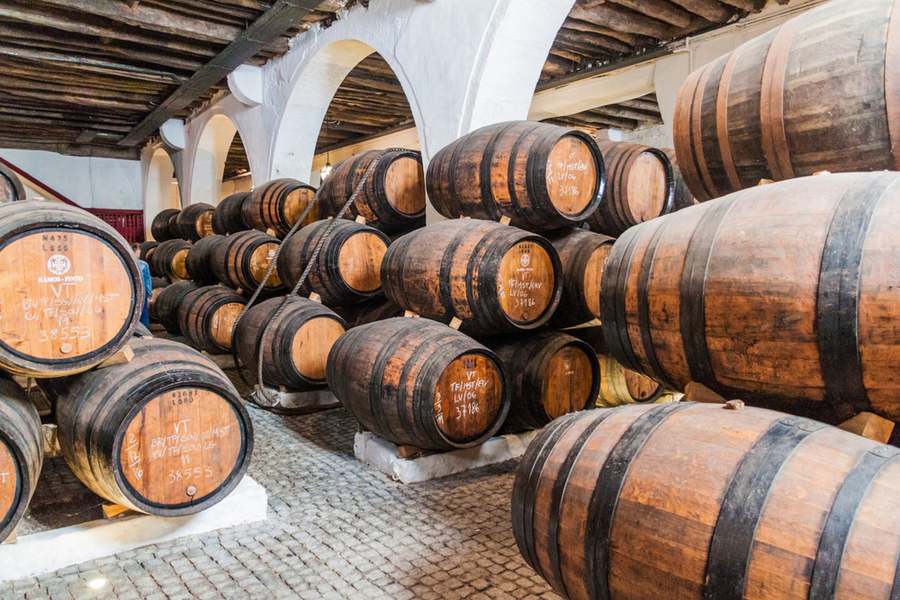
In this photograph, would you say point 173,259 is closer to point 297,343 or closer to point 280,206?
point 280,206

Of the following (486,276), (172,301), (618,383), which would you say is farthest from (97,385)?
(172,301)

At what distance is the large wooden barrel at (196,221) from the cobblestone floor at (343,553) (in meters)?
6.21

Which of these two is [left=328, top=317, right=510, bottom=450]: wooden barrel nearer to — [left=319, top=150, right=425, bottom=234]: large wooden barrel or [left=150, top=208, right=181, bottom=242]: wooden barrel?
[left=319, top=150, right=425, bottom=234]: large wooden barrel

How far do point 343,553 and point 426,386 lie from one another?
3.04 feet

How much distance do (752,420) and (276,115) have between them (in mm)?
7622

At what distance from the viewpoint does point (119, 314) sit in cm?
257

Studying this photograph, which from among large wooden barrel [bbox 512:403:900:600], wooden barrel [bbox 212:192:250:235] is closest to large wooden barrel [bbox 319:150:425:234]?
wooden barrel [bbox 212:192:250:235]

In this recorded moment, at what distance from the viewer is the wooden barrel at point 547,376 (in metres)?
3.68

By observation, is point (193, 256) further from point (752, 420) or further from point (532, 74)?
point (752, 420)

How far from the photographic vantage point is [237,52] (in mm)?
7484

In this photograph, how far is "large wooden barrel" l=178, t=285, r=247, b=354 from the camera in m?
6.15

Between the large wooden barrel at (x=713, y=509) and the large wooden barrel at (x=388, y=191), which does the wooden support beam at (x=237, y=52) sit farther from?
the large wooden barrel at (x=713, y=509)

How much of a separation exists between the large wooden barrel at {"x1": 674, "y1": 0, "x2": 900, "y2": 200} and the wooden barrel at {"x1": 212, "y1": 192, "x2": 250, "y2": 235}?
5998mm

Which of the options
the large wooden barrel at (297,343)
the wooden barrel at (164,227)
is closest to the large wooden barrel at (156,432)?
the large wooden barrel at (297,343)
